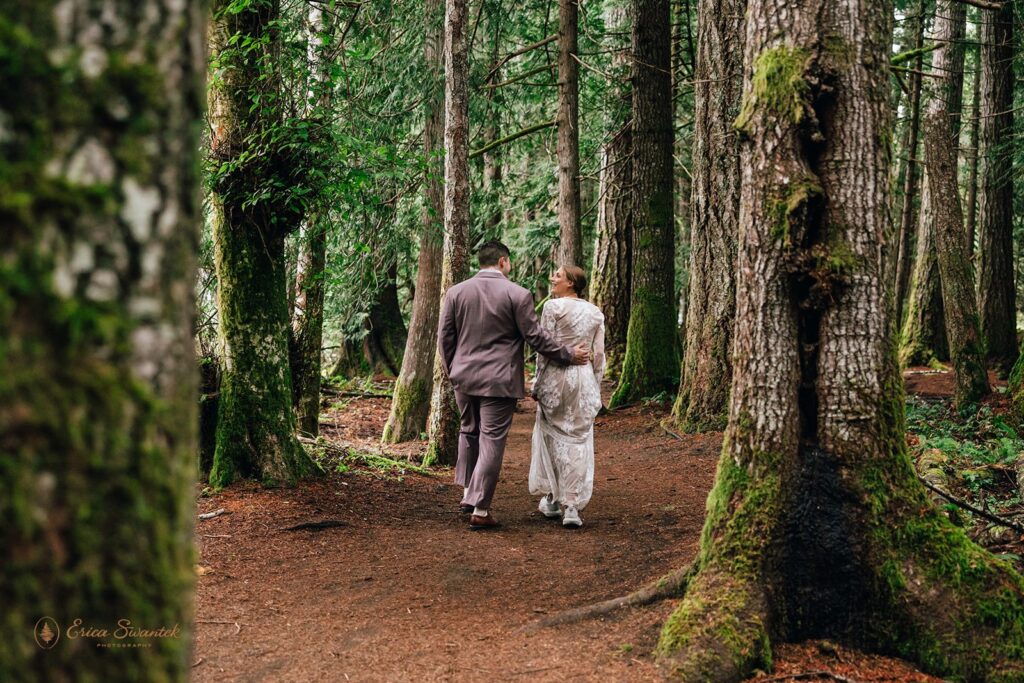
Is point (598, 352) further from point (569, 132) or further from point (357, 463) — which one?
point (569, 132)

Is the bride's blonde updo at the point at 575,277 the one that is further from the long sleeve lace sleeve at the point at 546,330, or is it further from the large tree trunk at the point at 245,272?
the large tree trunk at the point at 245,272

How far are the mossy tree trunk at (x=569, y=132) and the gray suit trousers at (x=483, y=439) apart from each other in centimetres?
581

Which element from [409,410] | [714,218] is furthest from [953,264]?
[409,410]

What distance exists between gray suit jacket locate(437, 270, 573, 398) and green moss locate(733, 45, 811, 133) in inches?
131

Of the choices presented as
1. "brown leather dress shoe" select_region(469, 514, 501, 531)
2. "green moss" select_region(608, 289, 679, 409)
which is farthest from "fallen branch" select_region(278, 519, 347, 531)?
"green moss" select_region(608, 289, 679, 409)

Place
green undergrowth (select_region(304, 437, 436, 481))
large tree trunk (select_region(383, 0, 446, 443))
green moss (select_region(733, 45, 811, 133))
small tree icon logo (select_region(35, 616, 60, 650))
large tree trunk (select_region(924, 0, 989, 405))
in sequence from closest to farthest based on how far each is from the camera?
small tree icon logo (select_region(35, 616, 60, 650)) → green moss (select_region(733, 45, 811, 133)) → green undergrowth (select_region(304, 437, 436, 481)) → large tree trunk (select_region(924, 0, 989, 405)) → large tree trunk (select_region(383, 0, 446, 443))

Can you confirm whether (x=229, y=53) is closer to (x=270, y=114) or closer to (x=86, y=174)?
(x=270, y=114)

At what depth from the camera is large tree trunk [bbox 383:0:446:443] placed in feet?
38.2

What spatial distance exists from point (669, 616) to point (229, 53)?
Answer: 609 cm

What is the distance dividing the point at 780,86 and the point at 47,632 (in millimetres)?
4168

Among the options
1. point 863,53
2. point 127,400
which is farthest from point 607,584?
point 127,400

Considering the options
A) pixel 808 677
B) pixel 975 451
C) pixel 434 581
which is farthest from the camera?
pixel 975 451

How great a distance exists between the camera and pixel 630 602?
192 inches

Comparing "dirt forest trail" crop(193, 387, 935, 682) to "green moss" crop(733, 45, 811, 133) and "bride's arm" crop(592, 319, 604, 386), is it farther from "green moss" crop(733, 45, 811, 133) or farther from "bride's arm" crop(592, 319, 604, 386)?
"green moss" crop(733, 45, 811, 133)
